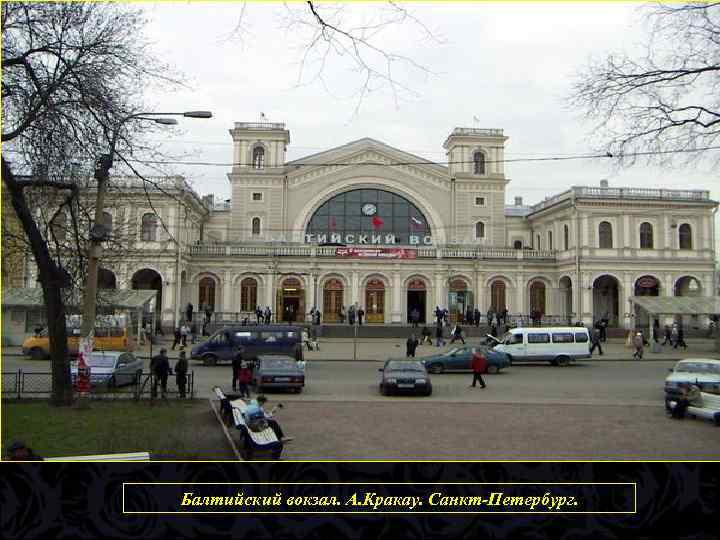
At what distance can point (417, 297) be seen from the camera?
47938mm

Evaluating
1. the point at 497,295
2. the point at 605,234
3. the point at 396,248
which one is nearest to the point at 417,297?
the point at 396,248

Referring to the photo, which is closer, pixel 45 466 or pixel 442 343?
pixel 45 466

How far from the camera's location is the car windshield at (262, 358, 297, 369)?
19.2 metres

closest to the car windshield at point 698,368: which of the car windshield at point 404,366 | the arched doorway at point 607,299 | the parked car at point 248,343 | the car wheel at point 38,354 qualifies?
the car windshield at point 404,366

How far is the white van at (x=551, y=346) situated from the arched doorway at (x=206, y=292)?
27.5 m

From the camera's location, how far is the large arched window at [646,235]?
47469 mm

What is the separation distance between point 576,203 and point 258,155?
27.8 meters

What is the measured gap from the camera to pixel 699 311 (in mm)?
35719

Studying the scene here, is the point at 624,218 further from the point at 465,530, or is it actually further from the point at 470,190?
the point at 465,530

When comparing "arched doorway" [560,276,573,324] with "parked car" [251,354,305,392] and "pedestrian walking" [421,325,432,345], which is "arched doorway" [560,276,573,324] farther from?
"parked car" [251,354,305,392]

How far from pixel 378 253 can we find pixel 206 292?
47.5 feet

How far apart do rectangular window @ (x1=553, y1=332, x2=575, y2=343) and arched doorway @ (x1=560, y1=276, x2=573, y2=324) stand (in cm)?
2234

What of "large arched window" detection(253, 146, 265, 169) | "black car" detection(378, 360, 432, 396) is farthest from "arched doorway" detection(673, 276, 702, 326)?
"black car" detection(378, 360, 432, 396)

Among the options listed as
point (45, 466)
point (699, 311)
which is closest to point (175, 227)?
point (699, 311)
